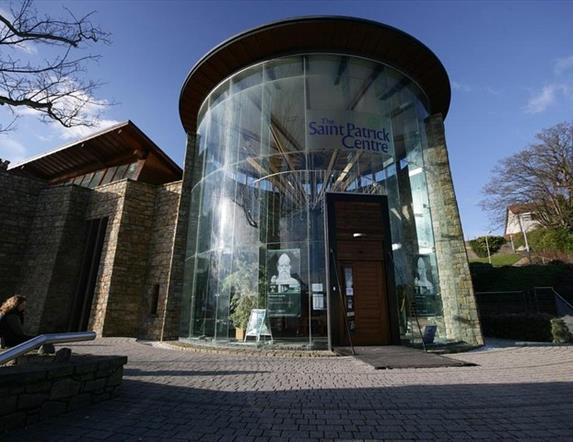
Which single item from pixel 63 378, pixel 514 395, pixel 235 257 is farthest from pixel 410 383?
pixel 235 257

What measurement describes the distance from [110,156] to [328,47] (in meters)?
14.1

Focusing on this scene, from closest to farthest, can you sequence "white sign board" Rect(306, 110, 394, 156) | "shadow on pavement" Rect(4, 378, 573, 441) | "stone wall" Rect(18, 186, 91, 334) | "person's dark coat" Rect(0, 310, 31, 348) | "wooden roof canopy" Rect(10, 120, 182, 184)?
"shadow on pavement" Rect(4, 378, 573, 441) → "person's dark coat" Rect(0, 310, 31, 348) → "white sign board" Rect(306, 110, 394, 156) → "stone wall" Rect(18, 186, 91, 334) → "wooden roof canopy" Rect(10, 120, 182, 184)

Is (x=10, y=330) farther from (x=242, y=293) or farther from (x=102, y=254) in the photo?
(x=102, y=254)

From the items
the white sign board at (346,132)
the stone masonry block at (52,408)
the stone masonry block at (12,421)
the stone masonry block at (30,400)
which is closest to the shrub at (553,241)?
the white sign board at (346,132)

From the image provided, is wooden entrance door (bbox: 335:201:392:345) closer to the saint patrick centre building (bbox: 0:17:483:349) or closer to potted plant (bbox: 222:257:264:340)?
the saint patrick centre building (bbox: 0:17:483:349)

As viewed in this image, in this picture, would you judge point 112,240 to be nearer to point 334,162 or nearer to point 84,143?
point 84,143

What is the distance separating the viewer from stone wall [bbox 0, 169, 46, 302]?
1392 centimetres

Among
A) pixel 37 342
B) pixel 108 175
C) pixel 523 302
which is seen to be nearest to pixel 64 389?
pixel 37 342

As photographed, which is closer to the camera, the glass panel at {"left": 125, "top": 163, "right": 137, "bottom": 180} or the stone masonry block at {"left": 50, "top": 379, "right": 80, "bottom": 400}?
the stone masonry block at {"left": 50, "top": 379, "right": 80, "bottom": 400}

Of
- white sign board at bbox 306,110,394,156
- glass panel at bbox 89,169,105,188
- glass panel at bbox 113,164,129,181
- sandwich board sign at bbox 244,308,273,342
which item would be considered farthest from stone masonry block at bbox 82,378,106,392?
glass panel at bbox 89,169,105,188

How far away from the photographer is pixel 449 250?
964cm

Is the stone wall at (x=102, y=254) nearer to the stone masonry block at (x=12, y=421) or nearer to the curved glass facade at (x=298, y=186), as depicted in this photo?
the curved glass facade at (x=298, y=186)

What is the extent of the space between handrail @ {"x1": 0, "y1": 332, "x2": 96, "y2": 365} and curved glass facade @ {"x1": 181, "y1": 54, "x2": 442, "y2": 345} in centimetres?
484

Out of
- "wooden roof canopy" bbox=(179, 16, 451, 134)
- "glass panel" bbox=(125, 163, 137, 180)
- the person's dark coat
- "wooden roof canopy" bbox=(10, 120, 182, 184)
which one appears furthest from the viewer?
"wooden roof canopy" bbox=(10, 120, 182, 184)
